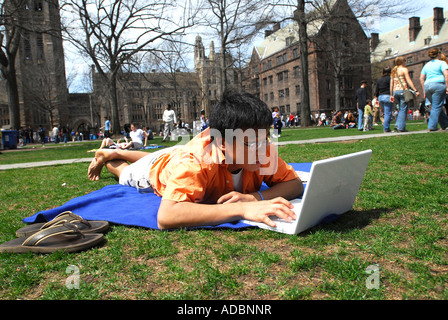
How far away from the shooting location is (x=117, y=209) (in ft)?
9.80

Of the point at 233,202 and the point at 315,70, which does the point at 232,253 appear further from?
the point at 315,70

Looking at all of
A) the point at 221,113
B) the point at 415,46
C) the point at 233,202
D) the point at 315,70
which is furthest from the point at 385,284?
the point at 415,46

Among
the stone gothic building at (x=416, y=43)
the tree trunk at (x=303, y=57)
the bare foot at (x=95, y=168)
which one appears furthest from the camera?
the stone gothic building at (x=416, y=43)

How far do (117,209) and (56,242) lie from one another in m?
0.88

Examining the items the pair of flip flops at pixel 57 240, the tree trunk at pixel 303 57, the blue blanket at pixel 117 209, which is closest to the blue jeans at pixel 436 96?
the blue blanket at pixel 117 209

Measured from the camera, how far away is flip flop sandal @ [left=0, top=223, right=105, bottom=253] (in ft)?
6.75

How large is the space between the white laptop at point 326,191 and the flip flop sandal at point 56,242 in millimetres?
1129

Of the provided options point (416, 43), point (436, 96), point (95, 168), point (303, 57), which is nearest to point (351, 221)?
point (95, 168)

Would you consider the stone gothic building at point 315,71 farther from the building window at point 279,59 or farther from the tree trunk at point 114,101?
the tree trunk at point 114,101

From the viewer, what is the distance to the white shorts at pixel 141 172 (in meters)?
3.51

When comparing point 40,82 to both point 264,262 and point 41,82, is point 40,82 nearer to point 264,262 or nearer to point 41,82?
point 41,82

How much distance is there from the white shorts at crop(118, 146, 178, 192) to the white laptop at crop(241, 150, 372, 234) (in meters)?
1.54

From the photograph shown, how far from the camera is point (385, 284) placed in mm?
1446

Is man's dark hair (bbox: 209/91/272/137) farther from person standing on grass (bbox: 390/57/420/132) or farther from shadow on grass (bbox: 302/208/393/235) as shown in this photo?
person standing on grass (bbox: 390/57/420/132)
